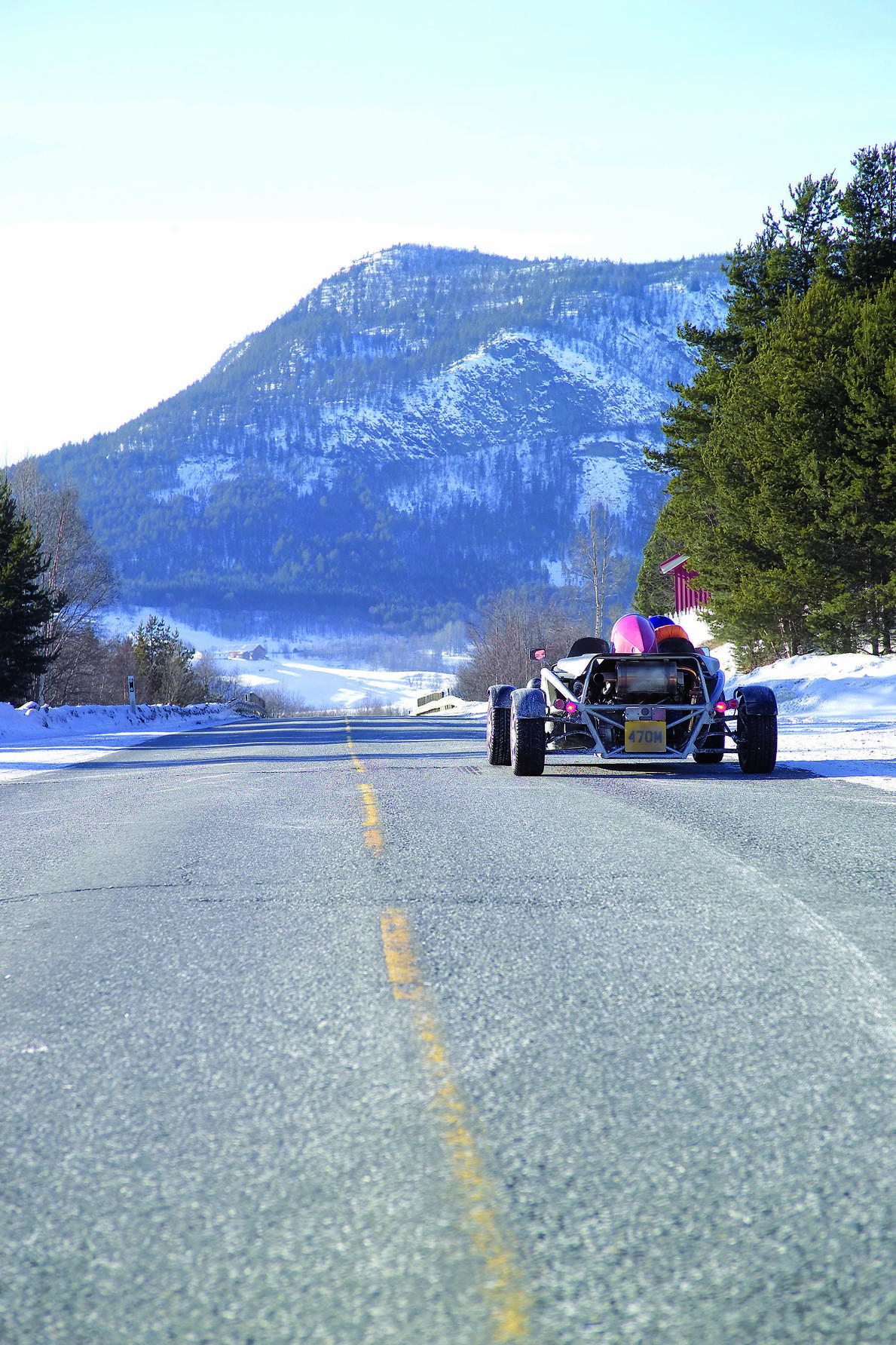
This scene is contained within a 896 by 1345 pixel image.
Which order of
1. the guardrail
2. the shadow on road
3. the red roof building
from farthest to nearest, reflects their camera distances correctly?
the guardrail → the red roof building → the shadow on road

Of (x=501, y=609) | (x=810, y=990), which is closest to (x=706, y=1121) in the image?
(x=810, y=990)

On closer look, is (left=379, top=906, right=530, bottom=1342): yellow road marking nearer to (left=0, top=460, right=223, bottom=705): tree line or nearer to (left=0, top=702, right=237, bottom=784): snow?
(left=0, top=702, right=237, bottom=784): snow

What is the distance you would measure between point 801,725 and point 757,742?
26.5ft

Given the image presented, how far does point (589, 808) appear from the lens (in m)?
9.32

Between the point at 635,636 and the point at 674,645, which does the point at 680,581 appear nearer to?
the point at 674,645

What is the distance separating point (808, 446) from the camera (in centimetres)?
2766

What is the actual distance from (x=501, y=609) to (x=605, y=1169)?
84.8m

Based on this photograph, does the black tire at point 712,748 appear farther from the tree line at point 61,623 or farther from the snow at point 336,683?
the snow at point 336,683

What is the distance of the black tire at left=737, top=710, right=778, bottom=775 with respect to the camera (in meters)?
12.0

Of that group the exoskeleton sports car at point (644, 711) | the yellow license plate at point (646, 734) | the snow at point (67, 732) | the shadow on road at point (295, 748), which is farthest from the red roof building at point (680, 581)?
the yellow license plate at point (646, 734)

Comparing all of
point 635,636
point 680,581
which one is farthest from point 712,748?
point 680,581

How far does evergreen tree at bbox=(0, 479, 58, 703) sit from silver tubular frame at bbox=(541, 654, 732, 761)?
94.3 ft

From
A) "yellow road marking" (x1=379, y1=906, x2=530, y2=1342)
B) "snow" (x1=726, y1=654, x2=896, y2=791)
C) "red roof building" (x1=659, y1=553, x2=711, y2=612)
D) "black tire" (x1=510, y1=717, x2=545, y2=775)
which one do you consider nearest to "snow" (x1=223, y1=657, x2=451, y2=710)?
"red roof building" (x1=659, y1=553, x2=711, y2=612)

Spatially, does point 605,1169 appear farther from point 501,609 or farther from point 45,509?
point 501,609
